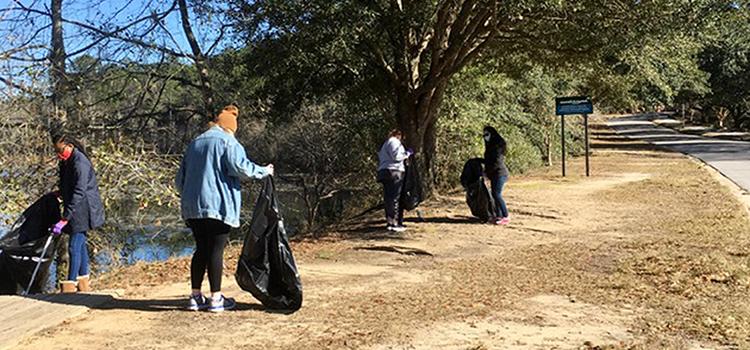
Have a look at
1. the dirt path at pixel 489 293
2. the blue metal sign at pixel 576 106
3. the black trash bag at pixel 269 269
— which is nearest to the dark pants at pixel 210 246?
the black trash bag at pixel 269 269

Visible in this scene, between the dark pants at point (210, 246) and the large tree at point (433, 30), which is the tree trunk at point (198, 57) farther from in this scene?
the dark pants at point (210, 246)

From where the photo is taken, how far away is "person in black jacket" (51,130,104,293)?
636cm

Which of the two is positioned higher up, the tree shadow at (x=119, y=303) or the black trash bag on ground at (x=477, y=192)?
the black trash bag on ground at (x=477, y=192)

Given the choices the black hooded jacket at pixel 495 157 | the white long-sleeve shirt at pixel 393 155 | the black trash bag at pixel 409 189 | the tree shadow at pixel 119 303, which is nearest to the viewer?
the tree shadow at pixel 119 303

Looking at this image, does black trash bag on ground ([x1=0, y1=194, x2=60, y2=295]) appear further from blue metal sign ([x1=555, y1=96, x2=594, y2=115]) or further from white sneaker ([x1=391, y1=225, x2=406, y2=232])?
blue metal sign ([x1=555, y1=96, x2=594, y2=115])

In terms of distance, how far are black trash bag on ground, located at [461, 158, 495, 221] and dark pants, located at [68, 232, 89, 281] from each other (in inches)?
234

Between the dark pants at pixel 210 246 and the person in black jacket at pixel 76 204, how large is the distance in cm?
162

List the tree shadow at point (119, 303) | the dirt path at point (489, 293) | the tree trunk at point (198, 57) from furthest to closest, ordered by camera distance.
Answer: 1. the tree trunk at point (198, 57)
2. the tree shadow at point (119, 303)
3. the dirt path at point (489, 293)

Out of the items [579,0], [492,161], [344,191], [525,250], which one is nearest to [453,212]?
[492,161]

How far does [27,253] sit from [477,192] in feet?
21.1

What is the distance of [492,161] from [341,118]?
9647 millimetres

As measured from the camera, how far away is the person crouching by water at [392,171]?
962 cm

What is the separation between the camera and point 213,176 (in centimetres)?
529

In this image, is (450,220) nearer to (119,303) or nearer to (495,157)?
(495,157)
